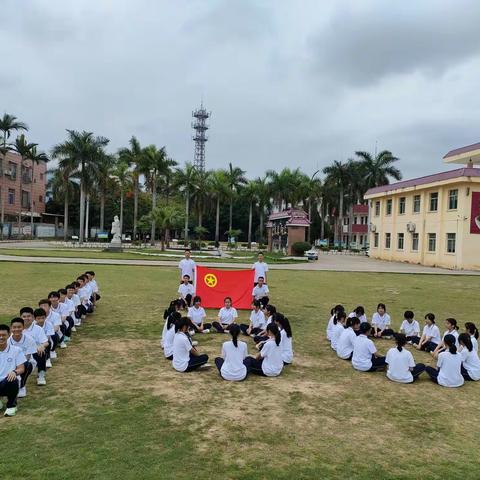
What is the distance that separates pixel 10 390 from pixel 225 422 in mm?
2765

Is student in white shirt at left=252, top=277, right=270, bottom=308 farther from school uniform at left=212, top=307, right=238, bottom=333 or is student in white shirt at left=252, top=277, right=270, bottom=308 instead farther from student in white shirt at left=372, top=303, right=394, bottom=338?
student in white shirt at left=372, top=303, right=394, bottom=338

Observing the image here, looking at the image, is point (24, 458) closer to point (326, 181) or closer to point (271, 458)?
point (271, 458)

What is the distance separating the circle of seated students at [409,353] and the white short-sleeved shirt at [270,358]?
62.0 inches

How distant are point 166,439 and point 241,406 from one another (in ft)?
4.74

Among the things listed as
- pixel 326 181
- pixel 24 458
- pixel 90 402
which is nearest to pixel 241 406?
pixel 90 402

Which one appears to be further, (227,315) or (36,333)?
(227,315)

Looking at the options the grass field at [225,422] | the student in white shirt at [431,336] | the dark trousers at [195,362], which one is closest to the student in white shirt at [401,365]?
the grass field at [225,422]

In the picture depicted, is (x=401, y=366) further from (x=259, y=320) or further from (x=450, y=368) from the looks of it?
(x=259, y=320)

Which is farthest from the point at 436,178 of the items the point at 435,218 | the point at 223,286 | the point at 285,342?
the point at 285,342

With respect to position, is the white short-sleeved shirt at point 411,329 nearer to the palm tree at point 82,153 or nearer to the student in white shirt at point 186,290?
the student in white shirt at point 186,290

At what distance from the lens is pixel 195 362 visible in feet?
26.8

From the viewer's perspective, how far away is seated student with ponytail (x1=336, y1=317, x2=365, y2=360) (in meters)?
9.09

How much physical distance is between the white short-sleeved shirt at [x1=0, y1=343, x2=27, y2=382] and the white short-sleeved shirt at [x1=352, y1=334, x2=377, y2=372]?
5.46m

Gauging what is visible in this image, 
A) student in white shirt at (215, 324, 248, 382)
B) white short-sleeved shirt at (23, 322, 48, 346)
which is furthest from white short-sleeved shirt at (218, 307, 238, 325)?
white short-sleeved shirt at (23, 322, 48, 346)
